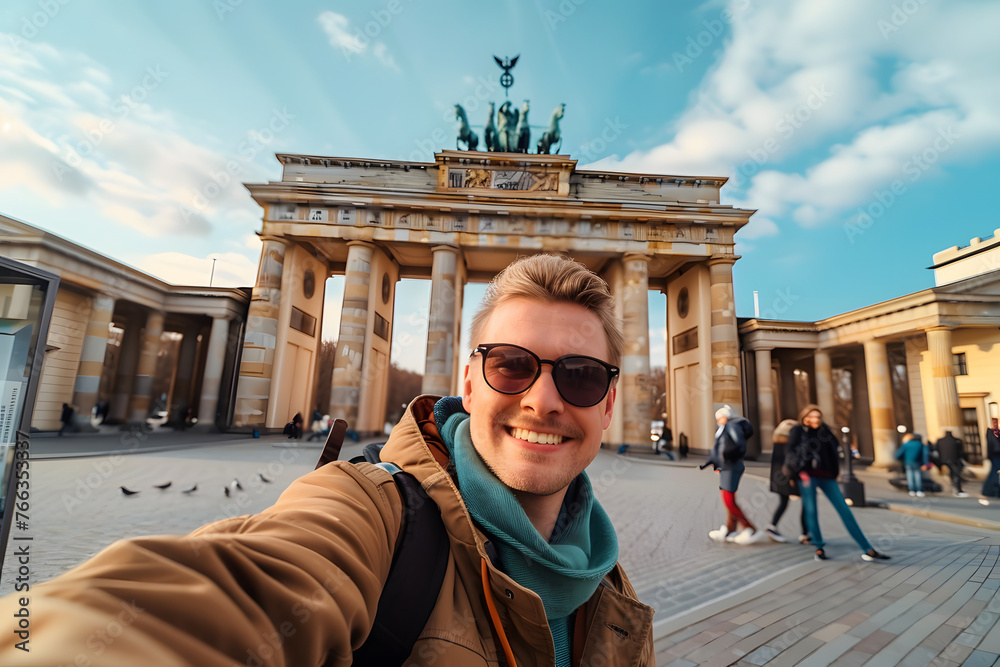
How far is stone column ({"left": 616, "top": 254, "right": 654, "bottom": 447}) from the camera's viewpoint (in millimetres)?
18172

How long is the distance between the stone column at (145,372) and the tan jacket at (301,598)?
24.1m

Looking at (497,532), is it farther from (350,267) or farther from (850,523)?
→ (350,267)

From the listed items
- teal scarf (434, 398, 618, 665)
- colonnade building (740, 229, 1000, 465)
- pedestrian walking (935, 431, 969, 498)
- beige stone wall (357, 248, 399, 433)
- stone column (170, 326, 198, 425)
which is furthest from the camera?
stone column (170, 326, 198, 425)

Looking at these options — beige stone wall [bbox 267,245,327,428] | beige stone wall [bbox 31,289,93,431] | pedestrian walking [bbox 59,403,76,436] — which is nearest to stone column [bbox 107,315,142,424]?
beige stone wall [bbox 31,289,93,431]

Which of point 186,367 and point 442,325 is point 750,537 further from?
point 186,367

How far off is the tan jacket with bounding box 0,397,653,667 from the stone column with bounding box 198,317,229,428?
835 inches

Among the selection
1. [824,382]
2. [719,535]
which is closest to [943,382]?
[824,382]

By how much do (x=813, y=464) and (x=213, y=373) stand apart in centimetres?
2199

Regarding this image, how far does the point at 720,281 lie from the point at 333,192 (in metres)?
18.3

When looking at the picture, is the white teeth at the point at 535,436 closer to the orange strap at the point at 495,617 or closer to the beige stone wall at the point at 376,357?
the orange strap at the point at 495,617

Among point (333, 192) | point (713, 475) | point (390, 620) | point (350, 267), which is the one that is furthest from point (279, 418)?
point (390, 620)

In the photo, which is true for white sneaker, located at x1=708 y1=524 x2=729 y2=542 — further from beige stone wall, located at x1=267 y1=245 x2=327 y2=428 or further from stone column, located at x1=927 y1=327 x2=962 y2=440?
beige stone wall, located at x1=267 y1=245 x2=327 y2=428

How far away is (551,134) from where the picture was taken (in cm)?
2269

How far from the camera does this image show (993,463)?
951cm
